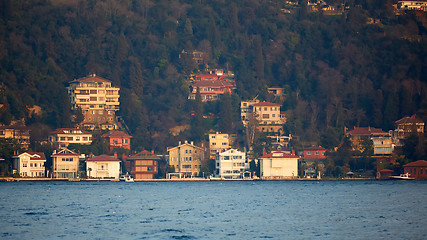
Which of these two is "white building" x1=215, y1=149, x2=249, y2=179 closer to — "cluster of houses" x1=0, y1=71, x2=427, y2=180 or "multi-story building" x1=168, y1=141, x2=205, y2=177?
"cluster of houses" x1=0, y1=71, x2=427, y2=180

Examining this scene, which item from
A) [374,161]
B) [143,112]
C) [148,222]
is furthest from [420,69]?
[148,222]

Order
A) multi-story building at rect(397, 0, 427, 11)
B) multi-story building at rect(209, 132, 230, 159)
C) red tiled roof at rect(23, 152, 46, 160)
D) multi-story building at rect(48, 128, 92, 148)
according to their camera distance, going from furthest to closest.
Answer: multi-story building at rect(397, 0, 427, 11)
multi-story building at rect(209, 132, 230, 159)
multi-story building at rect(48, 128, 92, 148)
red tiled roof at rect(23, 152, 46, 160)

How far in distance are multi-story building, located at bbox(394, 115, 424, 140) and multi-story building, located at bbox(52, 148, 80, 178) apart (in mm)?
44559

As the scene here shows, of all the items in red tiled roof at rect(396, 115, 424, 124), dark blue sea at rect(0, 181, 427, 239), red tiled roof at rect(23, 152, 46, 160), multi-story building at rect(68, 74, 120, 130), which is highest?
multi-story building at rect(68, 74, 120, 130)

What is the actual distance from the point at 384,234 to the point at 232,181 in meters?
58.8

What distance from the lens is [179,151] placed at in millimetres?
107500

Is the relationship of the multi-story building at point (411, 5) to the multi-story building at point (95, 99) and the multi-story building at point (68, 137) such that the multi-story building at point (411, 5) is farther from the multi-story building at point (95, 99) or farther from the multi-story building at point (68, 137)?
the multi-story building at point (68, 137)

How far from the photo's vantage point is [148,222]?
5044cm

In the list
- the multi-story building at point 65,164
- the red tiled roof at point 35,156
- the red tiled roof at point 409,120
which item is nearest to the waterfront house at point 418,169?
the red tiled roof at point 409,120

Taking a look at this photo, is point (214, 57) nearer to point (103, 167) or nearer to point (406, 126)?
point (406, 126)

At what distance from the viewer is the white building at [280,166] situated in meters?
104

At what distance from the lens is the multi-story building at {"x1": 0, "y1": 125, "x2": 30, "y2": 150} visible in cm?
11081

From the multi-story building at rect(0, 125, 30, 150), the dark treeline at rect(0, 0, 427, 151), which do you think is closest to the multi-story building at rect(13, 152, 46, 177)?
the multi-story building at rect(0, 125, 30, 150)

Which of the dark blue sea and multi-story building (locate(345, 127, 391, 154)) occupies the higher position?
multi-story building (locate(345, 127, 391, 154))
